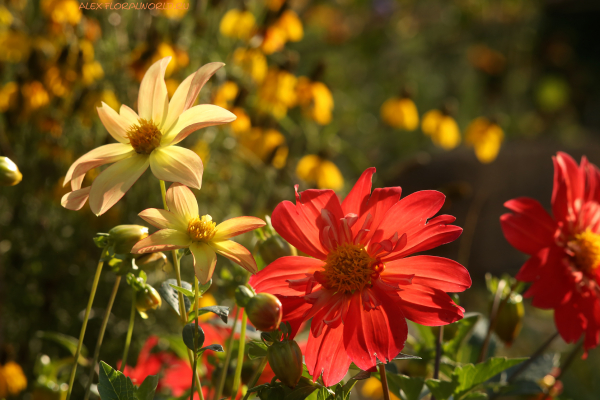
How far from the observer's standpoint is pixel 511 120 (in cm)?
363

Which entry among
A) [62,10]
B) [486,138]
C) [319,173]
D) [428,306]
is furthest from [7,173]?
[486,138]

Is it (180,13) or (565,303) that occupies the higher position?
(180,13)

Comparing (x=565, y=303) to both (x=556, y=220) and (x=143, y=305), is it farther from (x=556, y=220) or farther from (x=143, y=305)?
(x=143, y=305)

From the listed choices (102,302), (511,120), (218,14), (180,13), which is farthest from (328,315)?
(511,120)

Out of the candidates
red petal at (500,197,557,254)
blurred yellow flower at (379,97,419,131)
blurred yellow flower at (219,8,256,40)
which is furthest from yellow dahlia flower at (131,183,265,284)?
blurred yellow flower at (379,97,419,131)

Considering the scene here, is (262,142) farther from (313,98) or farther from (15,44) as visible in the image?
(15,44)

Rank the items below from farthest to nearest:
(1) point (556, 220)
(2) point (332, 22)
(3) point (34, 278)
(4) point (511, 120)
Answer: (4) point (511, 120), (2) point (332, 22), (3) point (34, 278), (1) point (556, 220)

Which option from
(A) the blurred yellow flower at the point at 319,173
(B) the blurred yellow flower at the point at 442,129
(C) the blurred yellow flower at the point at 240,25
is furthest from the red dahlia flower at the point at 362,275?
(B) the blurred yellow flower at the point at 442,129

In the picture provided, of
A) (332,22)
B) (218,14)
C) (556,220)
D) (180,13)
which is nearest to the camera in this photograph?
(556,220)

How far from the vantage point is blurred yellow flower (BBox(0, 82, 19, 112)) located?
1.01 m

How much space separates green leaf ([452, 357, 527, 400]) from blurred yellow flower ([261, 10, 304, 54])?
3.27ft

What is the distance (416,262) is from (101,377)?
9.1 inches

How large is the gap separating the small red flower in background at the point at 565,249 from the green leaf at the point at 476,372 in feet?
0.22

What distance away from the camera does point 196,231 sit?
1.15 feet
